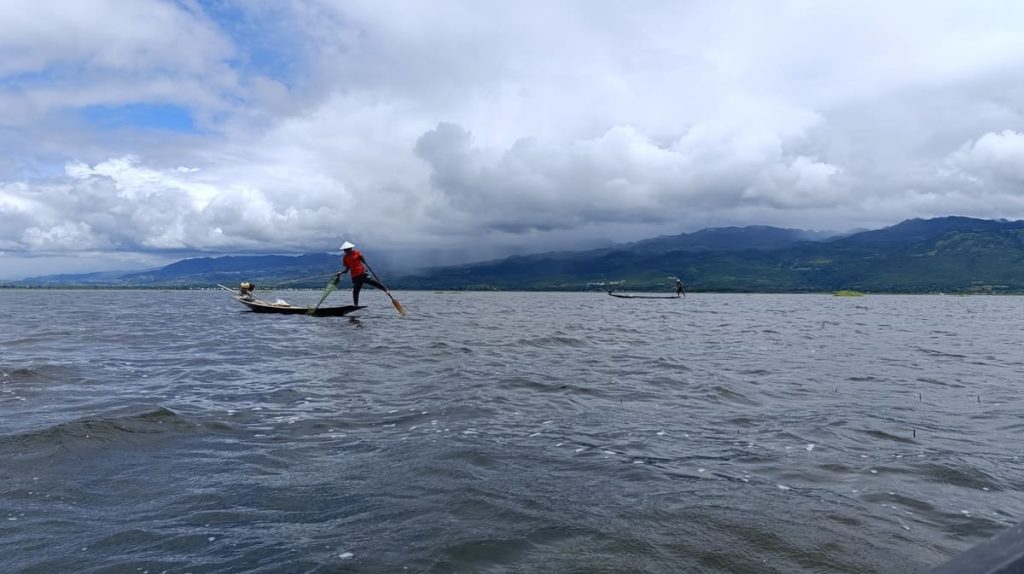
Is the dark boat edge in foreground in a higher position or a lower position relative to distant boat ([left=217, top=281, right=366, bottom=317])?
higher

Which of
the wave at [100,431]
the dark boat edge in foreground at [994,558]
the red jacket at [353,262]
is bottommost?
the wave at [100,431]

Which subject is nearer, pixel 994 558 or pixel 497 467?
pixel 994 558

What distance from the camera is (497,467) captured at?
27.7ft

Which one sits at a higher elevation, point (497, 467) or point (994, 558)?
point (994, 558)

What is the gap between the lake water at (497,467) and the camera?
5.76m

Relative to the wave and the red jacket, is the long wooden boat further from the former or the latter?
the wave

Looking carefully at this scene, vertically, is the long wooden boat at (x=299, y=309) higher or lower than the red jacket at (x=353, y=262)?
lower

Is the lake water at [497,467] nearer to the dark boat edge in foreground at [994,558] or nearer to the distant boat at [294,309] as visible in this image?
the dark boat edge in foreground at [994,558]

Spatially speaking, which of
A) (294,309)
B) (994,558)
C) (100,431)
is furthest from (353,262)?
(994,558)

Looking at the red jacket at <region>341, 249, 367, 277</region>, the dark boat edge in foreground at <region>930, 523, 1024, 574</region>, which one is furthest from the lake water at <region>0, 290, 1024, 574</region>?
the red jacket at <region>341, 249, 367, 277</region>

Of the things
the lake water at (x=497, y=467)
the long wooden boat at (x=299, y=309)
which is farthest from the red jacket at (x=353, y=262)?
the lake water at (x=497, y=467)

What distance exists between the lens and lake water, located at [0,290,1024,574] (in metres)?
5.76

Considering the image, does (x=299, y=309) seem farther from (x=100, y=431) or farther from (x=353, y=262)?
(x=100, y=431)

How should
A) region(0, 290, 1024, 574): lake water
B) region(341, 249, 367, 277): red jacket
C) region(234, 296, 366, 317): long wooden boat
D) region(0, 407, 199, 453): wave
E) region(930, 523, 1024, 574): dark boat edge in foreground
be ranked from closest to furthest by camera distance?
region(930, 523, 1024, 574): dark boat edge in foreground < region(0, 290, 1024, 574): lake water < region(0, 407, 199, 453): wave < region(341, 249, 367, 277): red jacket < region(234, 296, 366, 317): long wooden boat
